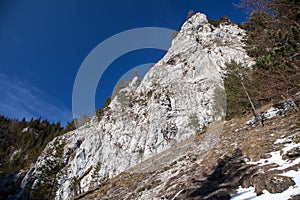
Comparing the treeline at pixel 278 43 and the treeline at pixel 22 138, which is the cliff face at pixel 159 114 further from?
the treeline at pixel 278 43

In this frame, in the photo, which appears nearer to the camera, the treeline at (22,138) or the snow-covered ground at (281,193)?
the snow-covered ground at (281,193)

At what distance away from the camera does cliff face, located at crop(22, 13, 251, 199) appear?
44.8m

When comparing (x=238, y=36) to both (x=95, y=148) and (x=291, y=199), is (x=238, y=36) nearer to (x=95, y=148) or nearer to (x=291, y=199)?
(x=95, y=148)

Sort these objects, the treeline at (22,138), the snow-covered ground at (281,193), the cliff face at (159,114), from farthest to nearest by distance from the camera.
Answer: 1. the treeline at (22,138)
2. the cliff face at (159,114)
3. the snow-covered ground at (281,193)

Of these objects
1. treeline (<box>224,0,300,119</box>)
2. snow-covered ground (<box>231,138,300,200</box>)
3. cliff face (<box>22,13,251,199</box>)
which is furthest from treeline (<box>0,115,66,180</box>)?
treeline (<box>224,0,300,119</box>)

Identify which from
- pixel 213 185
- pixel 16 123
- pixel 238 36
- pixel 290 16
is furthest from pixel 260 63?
pixel 16 123

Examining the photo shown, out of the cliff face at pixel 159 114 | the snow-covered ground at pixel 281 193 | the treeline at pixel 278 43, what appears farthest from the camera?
the cliff face at pixel 159 114

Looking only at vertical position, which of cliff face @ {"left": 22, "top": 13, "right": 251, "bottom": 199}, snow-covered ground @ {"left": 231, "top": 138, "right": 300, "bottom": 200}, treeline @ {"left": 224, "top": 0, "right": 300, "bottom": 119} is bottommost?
snow-covered ground @ {"left": 231, "top": 138, "right": 300, "bottom": 200}

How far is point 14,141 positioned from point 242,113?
11878cm

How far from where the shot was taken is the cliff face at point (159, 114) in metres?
44.8

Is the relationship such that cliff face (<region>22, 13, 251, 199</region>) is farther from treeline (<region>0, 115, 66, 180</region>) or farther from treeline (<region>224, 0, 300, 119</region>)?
A: treeline (<region>224, 0, 300, 119</region>)

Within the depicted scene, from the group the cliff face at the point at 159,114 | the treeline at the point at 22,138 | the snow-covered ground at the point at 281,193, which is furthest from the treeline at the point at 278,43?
the treeline at the point at 22,138

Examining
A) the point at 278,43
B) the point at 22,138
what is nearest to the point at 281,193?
the point at 278,43

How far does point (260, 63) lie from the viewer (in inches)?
286
